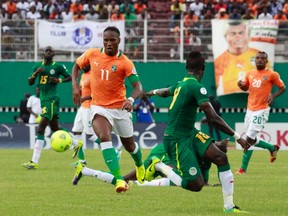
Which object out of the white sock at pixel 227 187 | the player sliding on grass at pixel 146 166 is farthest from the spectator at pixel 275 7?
the white sock at pixel 227 187

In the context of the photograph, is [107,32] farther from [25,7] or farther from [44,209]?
[25,7]

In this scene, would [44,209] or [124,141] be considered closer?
[44,209]

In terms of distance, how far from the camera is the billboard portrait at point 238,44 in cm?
3681

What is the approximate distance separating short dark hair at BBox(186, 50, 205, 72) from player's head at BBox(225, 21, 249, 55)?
Result: 23721 millimetres

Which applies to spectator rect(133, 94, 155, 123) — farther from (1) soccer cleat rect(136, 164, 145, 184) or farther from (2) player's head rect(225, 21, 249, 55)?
(1) soccer cleat rect(136, 164, 145, 184)

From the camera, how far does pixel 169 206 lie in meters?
14.1

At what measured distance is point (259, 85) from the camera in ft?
73.7

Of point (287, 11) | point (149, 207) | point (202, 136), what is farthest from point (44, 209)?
point (287, 11)

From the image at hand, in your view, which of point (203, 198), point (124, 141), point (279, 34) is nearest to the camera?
point (203, 198)

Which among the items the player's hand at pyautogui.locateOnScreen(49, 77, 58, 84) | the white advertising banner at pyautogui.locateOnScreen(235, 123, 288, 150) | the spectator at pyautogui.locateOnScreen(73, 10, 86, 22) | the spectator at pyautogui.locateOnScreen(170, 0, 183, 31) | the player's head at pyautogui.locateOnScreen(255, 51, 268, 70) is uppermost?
the spectator at pyautogui.locateOnScreen(170, 0, 183, 31)

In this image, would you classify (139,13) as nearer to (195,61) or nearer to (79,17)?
(79,17)

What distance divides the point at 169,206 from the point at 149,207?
1.07ft

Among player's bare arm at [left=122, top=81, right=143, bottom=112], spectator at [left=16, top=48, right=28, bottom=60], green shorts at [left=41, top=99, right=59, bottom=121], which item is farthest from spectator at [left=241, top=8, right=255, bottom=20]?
player's bare arm at [left=122, top=81, right=143, bottom=112]

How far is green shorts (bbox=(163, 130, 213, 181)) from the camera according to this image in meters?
13.4
